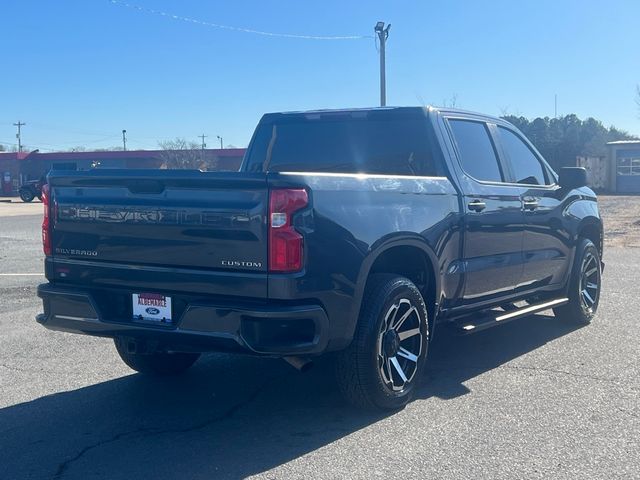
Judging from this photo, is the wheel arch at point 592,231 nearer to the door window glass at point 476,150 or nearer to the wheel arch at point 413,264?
the door window glass at point 476,150

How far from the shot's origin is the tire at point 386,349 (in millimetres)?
5020

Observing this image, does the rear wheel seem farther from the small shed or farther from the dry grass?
the small shed

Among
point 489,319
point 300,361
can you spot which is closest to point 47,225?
point 300,361

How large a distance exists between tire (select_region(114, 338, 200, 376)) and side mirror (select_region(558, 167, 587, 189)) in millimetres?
3822

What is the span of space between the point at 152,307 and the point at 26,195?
46054 mm

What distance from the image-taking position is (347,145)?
663 cm

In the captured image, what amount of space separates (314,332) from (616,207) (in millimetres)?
30074

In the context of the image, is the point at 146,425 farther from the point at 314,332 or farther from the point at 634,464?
the point at 634,464

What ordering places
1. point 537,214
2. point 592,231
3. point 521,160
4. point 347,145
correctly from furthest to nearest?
point 592,231 < point 521,160 < point 537,214 < point 347,145

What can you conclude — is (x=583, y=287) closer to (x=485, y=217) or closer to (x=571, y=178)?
(x=571, y=178)

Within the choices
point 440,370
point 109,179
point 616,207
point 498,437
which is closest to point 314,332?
point 498,437

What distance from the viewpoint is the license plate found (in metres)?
4.84

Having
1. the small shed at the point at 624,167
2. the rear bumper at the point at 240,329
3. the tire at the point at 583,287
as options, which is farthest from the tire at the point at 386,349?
the small shed at the point at 624,167

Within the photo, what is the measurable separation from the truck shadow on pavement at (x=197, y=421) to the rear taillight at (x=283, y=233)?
3.52 ft
